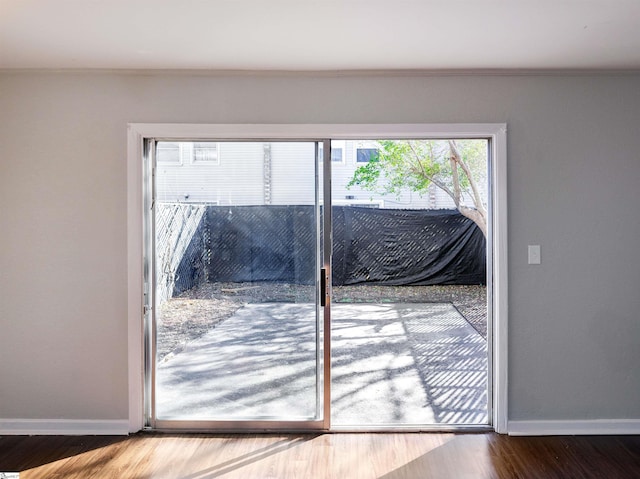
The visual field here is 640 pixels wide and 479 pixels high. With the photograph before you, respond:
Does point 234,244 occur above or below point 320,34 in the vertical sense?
below

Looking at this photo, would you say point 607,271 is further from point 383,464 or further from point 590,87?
point 383,464

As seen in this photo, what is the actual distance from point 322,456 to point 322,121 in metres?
2.04

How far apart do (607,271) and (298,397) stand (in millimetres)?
2156

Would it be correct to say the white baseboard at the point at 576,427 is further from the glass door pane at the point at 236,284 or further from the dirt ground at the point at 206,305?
the dirt ground at the point at 206,305

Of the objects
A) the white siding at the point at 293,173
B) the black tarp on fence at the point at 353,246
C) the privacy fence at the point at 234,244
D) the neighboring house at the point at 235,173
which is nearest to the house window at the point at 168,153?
the neighboring house at the point at 235,173

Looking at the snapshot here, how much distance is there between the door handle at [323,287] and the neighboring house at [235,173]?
0.47 metres

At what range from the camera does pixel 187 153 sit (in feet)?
10.9

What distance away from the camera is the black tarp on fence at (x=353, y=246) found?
10.8 feet

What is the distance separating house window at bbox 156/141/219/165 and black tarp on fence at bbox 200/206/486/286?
344 mm

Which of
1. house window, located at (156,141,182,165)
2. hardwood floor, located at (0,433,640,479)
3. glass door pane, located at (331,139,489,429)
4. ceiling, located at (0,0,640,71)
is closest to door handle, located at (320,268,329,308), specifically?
glass door pane, located at (331,139,489,429)

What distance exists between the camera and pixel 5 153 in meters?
3.21

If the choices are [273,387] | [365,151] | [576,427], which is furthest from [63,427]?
[576,427]

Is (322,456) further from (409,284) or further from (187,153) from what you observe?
(187,153)

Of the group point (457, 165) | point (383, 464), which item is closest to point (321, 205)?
point (457, 165)
